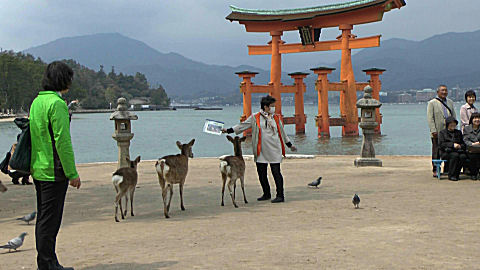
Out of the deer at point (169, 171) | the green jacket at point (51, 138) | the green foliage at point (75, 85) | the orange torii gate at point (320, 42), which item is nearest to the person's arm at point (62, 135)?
the green jacket at point (51, 138)

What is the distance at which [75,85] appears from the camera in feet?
349

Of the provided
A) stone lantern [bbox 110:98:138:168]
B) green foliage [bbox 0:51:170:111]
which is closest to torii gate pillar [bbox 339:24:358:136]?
stone lantern [bbox 110:98:138:168]

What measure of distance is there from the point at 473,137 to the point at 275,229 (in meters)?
5.61

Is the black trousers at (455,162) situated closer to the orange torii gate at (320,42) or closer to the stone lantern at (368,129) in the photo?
the stone lantern at (368,129)

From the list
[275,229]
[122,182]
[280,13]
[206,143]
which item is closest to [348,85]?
[280,13]

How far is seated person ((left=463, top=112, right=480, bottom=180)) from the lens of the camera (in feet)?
30.9

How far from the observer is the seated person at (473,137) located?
941 centimetres

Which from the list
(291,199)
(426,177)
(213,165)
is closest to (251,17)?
(213,165)

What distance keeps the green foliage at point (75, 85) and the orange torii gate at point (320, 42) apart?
4469cm

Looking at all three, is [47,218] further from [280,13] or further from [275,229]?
[280,13]

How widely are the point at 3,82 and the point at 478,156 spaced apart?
7633cm

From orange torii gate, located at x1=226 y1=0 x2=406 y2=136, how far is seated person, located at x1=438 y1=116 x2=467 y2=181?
20.1 metres

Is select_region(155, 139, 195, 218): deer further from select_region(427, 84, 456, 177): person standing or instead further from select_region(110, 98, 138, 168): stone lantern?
select_region(427, 84, 456, 177): person standing

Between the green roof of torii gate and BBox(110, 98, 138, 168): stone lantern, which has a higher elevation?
the green roof of torii gate
